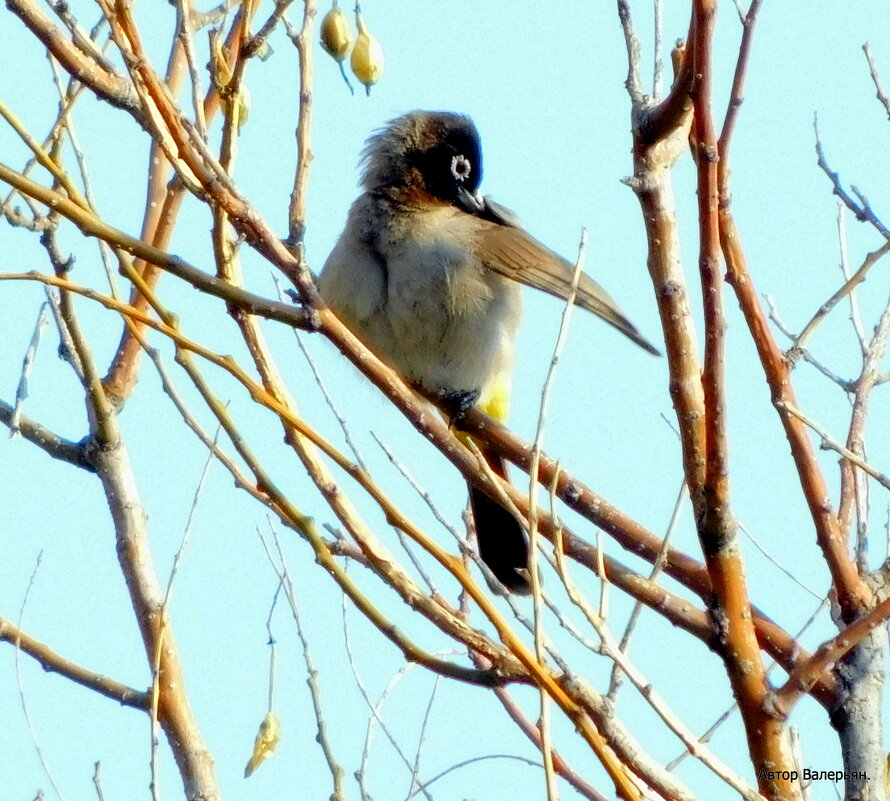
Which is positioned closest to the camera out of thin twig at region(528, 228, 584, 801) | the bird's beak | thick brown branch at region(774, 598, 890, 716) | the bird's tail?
thin twig at region(528, 228, 584, 801)

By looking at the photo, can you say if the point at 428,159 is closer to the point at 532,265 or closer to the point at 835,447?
the point at 532,265

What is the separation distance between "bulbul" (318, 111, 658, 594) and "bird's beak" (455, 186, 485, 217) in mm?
151

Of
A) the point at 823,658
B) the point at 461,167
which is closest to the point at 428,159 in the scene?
the point at 461,167

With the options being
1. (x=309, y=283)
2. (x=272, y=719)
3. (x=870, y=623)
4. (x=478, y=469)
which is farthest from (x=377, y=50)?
(x=870, y=623)

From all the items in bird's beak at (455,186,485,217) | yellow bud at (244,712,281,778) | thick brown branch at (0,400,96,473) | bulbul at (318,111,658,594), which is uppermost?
bird's beak at (455,186,485,217)

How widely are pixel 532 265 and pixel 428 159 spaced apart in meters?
0.87

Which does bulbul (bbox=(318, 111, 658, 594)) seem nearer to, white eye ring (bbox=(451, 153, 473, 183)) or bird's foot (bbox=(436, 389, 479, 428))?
bird's foot (bbox=(436, 389, 479, 428))

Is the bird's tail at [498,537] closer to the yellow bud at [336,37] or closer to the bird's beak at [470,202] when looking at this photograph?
the bird's beak at [470,202]

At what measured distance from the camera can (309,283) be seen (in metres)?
2.38

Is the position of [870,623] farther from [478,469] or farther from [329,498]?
[329,498]

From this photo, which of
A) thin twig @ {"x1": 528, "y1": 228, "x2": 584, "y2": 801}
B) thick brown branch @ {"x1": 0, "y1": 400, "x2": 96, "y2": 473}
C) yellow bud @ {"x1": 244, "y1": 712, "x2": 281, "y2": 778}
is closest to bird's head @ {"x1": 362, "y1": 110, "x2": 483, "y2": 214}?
thick brown branch @ {"x1": 0, "y1": 400, "x2": 96, "y2": 473}

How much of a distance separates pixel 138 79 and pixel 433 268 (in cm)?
249

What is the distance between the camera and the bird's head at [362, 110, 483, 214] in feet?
17.0

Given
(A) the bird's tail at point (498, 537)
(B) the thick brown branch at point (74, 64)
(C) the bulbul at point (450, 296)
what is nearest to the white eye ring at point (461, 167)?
(C) the bulbul at point (450, 296)
